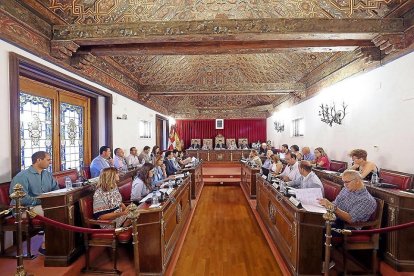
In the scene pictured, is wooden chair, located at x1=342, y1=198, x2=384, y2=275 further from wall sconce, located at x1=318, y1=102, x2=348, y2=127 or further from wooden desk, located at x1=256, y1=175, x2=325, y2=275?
wall sconce, located at x1=318, y1=102, x2=348, y2=127

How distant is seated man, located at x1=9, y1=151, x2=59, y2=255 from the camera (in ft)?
10.5

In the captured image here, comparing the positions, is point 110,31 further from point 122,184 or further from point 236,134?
point 236,134

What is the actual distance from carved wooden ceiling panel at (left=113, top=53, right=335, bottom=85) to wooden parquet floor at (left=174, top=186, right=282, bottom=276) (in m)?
4.40

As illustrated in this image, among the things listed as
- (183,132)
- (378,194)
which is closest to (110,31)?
(378,194)

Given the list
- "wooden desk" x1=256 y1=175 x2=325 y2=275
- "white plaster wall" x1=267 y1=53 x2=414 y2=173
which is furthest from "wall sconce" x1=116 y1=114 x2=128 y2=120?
"white plaster wall" x1=267 y1=53 x2=414 y2=173

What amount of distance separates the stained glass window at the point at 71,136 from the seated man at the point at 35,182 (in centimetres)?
181

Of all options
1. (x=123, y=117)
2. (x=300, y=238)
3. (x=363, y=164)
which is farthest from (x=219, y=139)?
(x=300, y=238)

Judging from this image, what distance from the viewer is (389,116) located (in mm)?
4492

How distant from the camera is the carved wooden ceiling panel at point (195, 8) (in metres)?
3.89

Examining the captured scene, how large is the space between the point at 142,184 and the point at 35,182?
4.64 ft

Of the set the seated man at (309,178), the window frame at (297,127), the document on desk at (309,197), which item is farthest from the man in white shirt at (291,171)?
the window frame at (297,127)

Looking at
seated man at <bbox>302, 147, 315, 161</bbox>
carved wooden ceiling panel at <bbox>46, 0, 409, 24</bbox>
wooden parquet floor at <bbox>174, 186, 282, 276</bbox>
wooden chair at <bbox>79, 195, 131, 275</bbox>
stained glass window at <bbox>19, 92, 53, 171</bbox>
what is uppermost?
carved wooden ceiling panel at <bbox>46, 0, 409, 24</bbox>

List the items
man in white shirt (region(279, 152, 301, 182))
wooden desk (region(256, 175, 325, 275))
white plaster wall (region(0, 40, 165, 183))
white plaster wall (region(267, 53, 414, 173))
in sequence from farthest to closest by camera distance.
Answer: man in white shirt (region(279, 152, 301, 182)) → white plaster wall (region(267, 53, 414, 173)) → white plaster wall (region(0, 40, 165, 183)) → wooden desk (region(256, 175, 325, 275))

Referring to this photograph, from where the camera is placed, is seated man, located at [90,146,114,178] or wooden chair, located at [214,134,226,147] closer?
→ seated man, located at [90,146,114,178]
